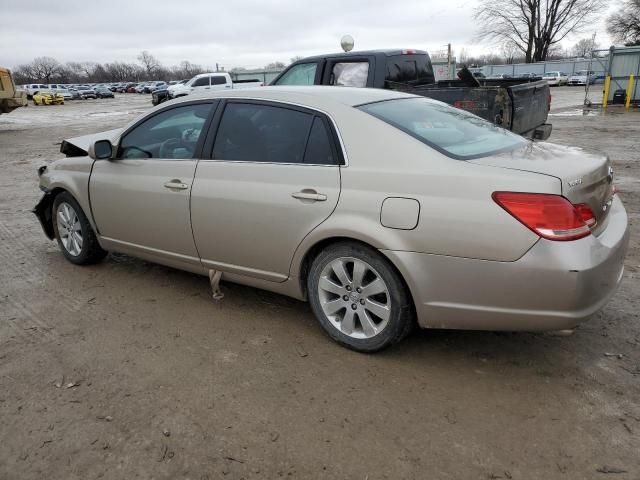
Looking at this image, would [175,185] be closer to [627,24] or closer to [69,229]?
[69,229]

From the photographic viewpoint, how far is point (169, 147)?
4066 millimetres

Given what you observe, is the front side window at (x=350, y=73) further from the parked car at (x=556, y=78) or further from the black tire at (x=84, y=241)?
the parked car at (x=556, y=78)

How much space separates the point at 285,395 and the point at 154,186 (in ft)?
6.62

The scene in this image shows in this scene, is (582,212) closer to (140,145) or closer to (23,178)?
(140,145)

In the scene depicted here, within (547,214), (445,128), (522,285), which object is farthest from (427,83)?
(522,285)

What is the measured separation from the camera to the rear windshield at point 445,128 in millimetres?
3070

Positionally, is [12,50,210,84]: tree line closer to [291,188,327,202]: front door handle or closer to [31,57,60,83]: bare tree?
[31,57,60,83]: bare tree

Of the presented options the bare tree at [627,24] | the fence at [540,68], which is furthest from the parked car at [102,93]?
the bare tree at [627,24]

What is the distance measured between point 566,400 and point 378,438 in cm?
104

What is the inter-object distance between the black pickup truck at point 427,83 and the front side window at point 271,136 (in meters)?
4.01

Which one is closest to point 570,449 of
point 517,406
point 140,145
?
Answer: point 517,406

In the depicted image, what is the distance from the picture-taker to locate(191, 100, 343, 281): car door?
322 cm

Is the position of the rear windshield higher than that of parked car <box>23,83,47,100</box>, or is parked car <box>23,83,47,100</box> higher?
the rear windshield

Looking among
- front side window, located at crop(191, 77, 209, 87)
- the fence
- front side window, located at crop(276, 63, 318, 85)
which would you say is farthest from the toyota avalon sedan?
the fence
